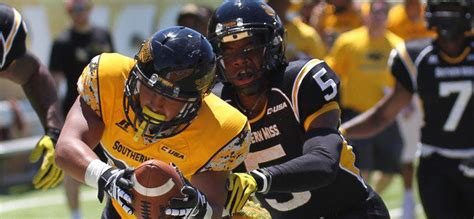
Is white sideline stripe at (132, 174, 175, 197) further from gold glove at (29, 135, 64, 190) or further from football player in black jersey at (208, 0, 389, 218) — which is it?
gold glove at (29, 135, 64, 190)

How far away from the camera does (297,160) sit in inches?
167

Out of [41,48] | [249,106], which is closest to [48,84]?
[249,106]

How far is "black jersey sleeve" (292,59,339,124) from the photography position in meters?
4.50

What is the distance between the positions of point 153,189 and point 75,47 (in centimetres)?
615

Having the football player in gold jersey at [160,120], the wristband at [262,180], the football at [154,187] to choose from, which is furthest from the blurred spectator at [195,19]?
the football at [154,187]

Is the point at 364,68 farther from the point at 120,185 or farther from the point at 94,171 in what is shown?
the point at 120,185

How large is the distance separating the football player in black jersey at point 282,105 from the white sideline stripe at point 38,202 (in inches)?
210

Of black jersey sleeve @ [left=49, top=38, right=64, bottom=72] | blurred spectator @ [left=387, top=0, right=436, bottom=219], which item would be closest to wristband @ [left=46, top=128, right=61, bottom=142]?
blurred spectator @ [left=387, top=0, right=436, bottom=219]

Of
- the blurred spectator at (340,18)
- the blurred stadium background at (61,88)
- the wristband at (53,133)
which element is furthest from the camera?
the blurred spectator at (340,18)

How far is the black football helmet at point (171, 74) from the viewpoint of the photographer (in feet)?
12.7

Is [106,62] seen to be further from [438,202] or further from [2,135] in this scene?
[2,135]

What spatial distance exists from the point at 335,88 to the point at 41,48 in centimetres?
682

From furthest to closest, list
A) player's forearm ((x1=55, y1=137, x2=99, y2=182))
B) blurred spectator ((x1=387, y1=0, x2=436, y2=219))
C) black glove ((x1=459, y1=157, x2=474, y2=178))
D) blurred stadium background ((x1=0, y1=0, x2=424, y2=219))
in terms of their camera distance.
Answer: blurred stadium background ((x1=0, y1=0, x2=424, y2=219)), blurred spectator ((x1=387, y1=0, x2=436, y2=219)), black glove ((x1=459, y1=157, x2=474, y2=178)), player's forearm ((x1=55, y1=137, x2=99, y2=182))

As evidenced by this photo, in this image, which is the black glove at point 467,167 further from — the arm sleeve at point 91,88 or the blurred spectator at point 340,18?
the blurred spectator at point 340,18
